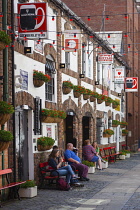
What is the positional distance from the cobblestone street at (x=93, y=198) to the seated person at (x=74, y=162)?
1.29 ft

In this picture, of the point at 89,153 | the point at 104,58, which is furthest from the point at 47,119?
the point at 104,58

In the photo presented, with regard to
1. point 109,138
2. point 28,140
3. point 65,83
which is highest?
point 65,83

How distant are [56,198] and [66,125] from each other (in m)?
9.47

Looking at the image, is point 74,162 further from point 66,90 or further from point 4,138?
point 4,138

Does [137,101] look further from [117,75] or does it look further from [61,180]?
[61,180]

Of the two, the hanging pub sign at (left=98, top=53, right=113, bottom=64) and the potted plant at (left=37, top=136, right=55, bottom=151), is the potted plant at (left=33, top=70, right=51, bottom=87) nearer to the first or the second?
the potted plant at (left=37, top=136, right=55, bottom=151)

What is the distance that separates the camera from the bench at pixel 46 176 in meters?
16.5

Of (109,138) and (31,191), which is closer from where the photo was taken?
(31,191)

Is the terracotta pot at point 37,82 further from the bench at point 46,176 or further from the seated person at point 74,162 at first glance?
the seated person at point 74,162

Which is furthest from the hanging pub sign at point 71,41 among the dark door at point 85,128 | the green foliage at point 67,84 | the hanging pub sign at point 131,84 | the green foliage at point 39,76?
the hanging pub sign at point 131,84

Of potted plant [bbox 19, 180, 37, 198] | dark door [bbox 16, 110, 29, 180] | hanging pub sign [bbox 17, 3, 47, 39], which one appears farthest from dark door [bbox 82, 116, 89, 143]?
hanging pub sign [bbox 17, 3, 47, 39]

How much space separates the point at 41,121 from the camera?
17438mm

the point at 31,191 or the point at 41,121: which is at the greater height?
the point at 41,121

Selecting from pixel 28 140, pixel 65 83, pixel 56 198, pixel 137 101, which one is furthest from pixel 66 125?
pixel 137 101
